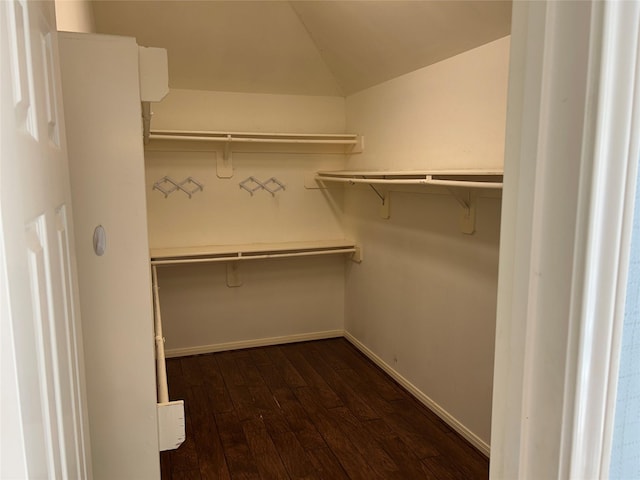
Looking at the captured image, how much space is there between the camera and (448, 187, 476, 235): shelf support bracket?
238cm

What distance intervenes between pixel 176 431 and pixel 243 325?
97.0 inches

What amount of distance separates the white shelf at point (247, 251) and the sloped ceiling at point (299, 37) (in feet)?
3.83

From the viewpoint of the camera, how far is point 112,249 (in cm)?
122

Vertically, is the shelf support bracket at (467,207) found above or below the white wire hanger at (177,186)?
below

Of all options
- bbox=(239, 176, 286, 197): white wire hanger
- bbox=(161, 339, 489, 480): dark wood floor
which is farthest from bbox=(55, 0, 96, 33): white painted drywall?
bbox=(161, 339, 489, 480): dark wood floor

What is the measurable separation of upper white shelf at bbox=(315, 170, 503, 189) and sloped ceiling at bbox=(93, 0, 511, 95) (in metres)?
0.62

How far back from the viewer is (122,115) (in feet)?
3.92

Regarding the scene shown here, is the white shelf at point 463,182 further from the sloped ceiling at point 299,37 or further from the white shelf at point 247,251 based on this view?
the white shelf at point 247,251

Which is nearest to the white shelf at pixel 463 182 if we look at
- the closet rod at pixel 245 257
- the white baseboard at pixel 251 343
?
the closet rod at pixel 245 257

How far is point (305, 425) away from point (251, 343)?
4.22ft

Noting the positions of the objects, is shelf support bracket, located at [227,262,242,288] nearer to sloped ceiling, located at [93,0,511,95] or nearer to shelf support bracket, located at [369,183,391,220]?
shelf support bracket, located at [369,183,391,220]

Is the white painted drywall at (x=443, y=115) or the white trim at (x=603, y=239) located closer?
the white trim at (x=603, y=239)

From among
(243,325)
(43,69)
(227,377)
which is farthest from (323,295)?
(43,69)

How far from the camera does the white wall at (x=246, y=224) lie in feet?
11.5
